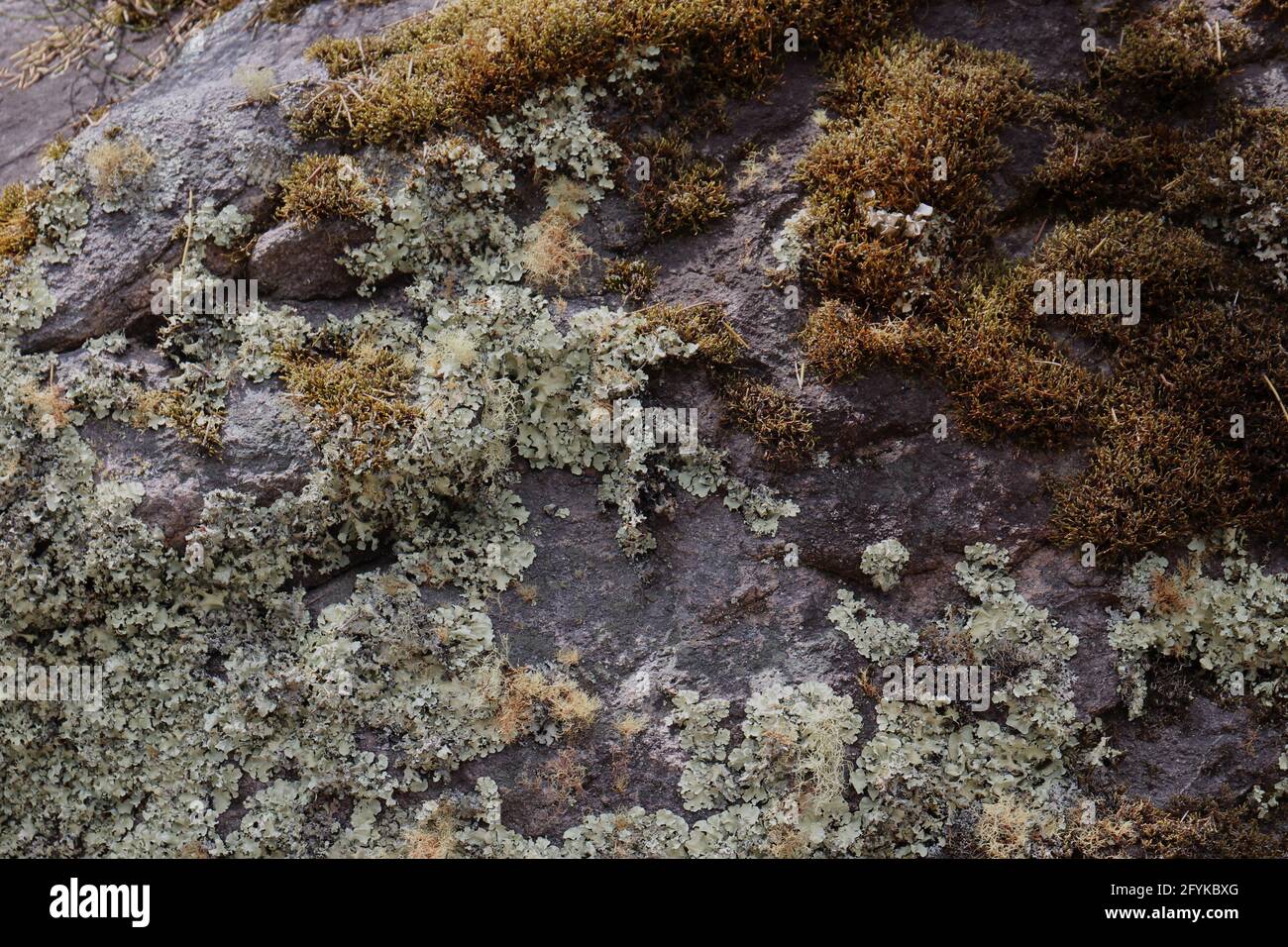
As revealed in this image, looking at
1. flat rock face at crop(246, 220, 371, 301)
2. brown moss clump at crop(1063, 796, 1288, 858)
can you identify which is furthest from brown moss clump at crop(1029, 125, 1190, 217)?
flat rock face at crop(246, 220, 371, 301)

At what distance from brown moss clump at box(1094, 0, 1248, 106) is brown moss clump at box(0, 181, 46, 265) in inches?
214

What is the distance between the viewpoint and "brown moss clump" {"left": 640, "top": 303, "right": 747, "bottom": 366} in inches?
182

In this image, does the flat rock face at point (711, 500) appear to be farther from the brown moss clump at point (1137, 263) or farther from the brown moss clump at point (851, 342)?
the brown moss clump at point (1137, 263)

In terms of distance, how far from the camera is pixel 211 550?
176 inches

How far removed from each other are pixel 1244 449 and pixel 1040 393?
39.7 inches

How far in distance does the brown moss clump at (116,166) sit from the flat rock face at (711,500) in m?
0.09

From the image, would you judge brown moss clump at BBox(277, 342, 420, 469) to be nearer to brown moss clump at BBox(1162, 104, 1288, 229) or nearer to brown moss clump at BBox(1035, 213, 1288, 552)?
brown moss clump at BBox(1035, 213, 1288, 552)

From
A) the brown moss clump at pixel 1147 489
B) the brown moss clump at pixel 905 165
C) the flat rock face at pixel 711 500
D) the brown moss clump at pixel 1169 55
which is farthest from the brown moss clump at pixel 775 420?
the brown moss clump at pixel 1169 55

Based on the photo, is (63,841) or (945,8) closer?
(63,841)

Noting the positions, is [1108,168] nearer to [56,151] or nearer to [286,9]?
[286,9]

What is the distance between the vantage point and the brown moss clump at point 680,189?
15.8 feet

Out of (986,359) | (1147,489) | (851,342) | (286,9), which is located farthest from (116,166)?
(1147,489)

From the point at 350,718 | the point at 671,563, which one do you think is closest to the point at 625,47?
the point at 671,563

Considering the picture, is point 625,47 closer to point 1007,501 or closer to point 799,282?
point 799,282
